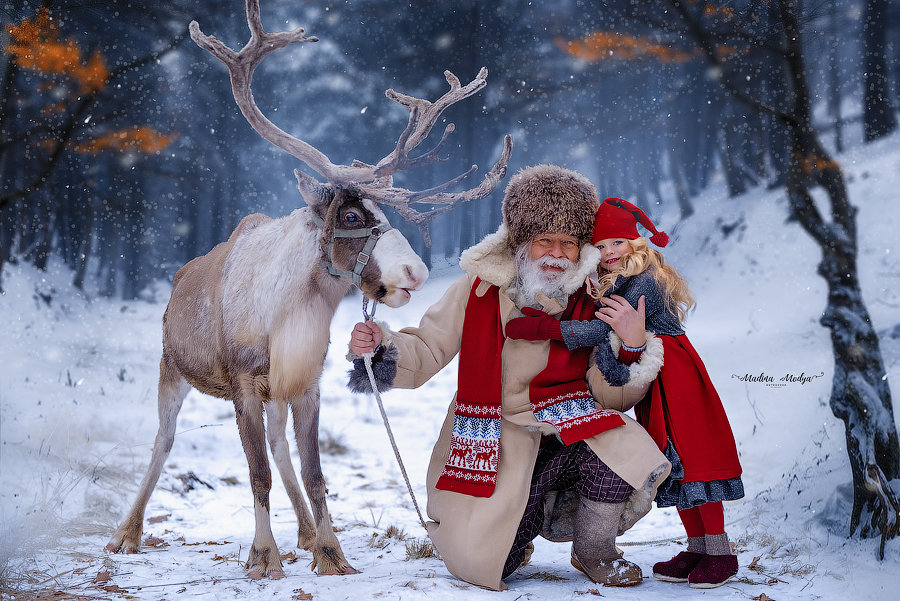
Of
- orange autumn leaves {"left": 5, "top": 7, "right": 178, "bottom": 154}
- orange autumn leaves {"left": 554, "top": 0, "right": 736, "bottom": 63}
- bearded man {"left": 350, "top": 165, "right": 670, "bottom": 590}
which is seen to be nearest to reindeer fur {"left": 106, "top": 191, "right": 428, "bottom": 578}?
bearded man {"left": 350, "top": 165, "right": 670, "bottom": 590}

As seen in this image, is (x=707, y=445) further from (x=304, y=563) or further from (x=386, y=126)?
(x=386, y=126)

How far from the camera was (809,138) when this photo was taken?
443cm

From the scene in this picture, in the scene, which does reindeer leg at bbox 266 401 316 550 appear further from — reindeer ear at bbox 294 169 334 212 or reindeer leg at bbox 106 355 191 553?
reindeer ear at bbox 294 169 334 212

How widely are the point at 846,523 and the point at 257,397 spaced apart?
2.99 m

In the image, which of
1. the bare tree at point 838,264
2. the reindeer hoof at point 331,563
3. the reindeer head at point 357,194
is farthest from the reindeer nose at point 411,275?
the bare tree at point 838,264

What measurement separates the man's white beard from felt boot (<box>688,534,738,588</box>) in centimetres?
106

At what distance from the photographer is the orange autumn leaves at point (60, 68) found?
4.56 m

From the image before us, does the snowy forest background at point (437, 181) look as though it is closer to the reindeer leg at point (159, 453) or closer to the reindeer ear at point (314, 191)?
the reindeer leg at point (159, 453)

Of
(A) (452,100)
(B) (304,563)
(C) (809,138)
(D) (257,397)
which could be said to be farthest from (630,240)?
(C) (809,138)

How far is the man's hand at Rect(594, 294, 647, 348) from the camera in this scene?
256 cm

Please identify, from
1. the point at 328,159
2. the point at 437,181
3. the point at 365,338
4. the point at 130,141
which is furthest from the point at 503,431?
the point at 130,141

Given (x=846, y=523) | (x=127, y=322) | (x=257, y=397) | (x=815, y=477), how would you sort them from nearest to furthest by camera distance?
1. (x=257, y=397)
2. (x=846, y=523)
3. (x=815, y=477)
4. (x=127, y=322)

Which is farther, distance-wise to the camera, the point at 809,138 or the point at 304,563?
the point at 809,138

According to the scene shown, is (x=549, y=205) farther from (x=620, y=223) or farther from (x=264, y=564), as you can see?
(x=264, y=564)
